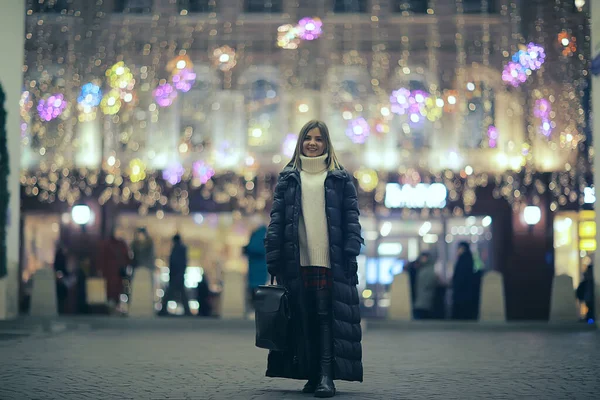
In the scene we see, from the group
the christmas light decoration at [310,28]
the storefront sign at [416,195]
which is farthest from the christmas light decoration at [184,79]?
the storefront sign at [416,195]

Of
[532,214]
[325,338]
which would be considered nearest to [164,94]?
[532,214]

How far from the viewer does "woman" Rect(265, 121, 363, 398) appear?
23.8ft

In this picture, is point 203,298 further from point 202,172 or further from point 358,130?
point 358,130

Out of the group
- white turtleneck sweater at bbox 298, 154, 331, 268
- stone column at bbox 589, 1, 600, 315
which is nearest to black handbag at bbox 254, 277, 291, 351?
white turtleneck sweater at bbox 298, 154, 331, 268

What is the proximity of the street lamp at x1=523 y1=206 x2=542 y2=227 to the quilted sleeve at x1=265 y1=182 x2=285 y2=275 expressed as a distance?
18636 millimetres

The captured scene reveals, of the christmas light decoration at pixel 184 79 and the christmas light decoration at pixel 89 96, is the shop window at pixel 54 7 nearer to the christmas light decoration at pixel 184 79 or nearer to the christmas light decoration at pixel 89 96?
the christmas light decoration at pixel 89 96

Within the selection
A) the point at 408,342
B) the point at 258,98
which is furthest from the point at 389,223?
the point at 408,342

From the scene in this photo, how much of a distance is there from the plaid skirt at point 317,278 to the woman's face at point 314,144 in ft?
2.89

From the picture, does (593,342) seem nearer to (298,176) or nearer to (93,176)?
(298,176)

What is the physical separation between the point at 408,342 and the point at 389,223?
1255cm

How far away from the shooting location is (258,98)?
26.6 metres

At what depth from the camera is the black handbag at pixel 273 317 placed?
7156 millimetres

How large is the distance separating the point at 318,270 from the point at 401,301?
1167cm

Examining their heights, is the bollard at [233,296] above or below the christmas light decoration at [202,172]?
below
